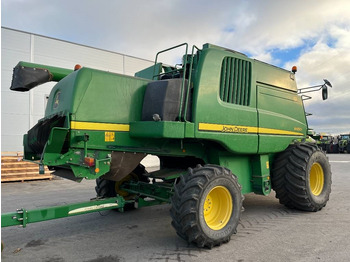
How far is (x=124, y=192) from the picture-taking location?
6.14 meters

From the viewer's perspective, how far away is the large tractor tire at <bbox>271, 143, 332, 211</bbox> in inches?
229

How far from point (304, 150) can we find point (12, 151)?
1241 cm

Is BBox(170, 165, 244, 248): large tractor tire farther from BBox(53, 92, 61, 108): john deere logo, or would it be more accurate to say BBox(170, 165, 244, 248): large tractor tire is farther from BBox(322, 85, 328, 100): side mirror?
BBox(322, 85, 328, 100): side mirror

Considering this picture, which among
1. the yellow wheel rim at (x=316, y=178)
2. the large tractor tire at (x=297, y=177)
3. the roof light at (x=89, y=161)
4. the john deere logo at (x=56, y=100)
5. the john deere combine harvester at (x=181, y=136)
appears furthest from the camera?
the yellow wheel rim at (x=316, y=178)

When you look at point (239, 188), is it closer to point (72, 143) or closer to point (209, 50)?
point (209, 50)

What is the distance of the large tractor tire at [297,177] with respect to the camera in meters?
5.83

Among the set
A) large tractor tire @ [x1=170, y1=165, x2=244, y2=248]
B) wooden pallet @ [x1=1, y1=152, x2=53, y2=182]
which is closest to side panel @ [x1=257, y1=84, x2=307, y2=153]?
large tractor tire @ [x1=170, y1=165, x2=244, y2=248]

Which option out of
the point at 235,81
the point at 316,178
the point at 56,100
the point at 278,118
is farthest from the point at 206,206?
the point at 316,178

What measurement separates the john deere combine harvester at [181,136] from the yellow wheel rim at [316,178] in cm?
63

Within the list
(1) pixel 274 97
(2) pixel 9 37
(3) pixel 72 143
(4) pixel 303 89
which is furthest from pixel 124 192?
(2) pixel 9 37

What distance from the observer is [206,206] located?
4.46 m

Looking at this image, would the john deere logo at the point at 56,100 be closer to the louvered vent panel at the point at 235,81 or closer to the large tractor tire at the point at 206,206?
the large tractor tire at the point at 206,206

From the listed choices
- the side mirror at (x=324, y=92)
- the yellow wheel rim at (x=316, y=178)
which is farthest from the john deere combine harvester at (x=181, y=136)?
the side mirror at (x=324, y=92)

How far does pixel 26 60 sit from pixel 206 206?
12851 mm
